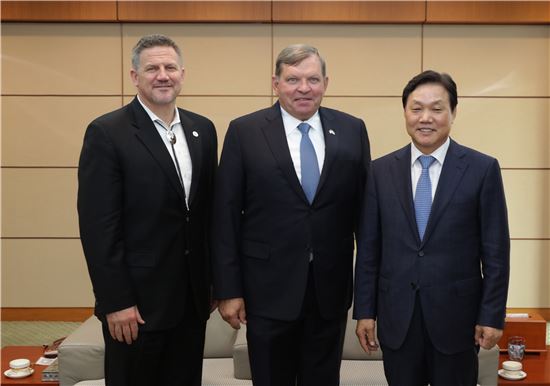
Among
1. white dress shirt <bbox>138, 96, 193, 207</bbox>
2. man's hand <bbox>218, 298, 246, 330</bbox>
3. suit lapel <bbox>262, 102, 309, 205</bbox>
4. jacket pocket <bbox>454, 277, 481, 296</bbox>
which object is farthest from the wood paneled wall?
jacket pocket <bbox>454, 277, 481, 296</bbox>

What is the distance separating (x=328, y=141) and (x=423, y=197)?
0.40 m

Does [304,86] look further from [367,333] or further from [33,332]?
[33,332]

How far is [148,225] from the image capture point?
2.30 meters

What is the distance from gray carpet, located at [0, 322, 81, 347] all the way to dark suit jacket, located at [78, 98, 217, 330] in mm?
3153

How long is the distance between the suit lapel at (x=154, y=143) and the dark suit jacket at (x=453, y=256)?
0.74m

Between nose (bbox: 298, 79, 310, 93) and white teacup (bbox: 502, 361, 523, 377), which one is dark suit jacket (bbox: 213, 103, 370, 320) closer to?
nose (bbox: 298, 79, 310, 93)

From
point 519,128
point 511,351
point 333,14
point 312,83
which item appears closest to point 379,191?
point 312,83

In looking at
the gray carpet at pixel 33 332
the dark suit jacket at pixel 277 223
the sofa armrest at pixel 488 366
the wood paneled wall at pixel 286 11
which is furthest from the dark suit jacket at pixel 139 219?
the wood paneled wall at pixel 286 11

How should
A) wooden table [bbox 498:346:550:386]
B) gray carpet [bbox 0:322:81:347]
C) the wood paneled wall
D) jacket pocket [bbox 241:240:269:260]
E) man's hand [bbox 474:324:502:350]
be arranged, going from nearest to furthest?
1. man's hand [bbox 474:324:502:350]
2. jacket pocket [bbox 241:240:269:260]
3. wooden table [bbox 498:346:550:386]
4. gray carpet [bbox 0:322:81:347]
5. the wood paneled wall

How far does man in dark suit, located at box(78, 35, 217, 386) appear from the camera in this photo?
224cm

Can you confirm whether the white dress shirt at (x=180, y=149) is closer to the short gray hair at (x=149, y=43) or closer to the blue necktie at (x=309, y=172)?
the short gray hair at (x=149, y=43)

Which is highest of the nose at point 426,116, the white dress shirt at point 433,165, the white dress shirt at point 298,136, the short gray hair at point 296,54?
the short gray hair at point 296,54

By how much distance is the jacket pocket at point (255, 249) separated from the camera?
240 cm

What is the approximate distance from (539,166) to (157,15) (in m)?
3.47
